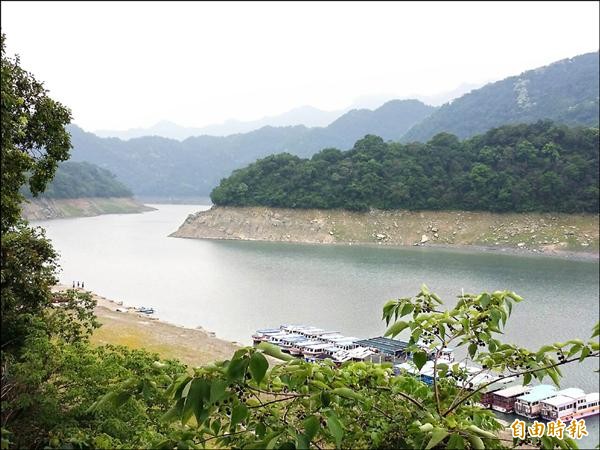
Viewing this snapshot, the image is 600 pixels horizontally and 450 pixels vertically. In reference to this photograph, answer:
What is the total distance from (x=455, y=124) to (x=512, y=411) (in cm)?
11565

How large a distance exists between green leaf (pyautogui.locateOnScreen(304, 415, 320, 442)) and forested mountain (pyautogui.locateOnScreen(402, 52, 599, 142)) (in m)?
113

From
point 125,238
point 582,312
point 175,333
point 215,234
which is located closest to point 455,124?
point 215,234

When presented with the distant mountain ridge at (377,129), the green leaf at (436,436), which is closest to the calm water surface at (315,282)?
the green leaf at (436,436)

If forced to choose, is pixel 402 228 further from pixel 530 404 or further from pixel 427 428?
pixel 427 428

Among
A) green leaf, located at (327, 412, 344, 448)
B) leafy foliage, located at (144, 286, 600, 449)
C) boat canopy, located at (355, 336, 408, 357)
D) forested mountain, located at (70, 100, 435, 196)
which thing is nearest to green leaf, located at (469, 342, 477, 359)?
leafy foliage, located at (144, 286, 600, 449)

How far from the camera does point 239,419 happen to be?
1939 mm

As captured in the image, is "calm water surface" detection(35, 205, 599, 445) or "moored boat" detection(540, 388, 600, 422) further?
"calm water surface" detection(35, 205, 599, 445)

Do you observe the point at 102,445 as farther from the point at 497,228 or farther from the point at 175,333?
the point at 497,228

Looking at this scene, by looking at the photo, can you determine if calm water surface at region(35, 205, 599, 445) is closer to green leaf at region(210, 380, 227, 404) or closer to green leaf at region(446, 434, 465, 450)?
green leaf at region(446, 434, 465, 450)

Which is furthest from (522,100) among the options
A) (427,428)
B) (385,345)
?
(427,428)

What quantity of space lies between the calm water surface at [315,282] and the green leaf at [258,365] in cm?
1545

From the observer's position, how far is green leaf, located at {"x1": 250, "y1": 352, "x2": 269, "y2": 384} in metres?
1.76

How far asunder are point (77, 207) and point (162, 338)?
77.8m

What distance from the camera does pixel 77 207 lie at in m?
88.7
